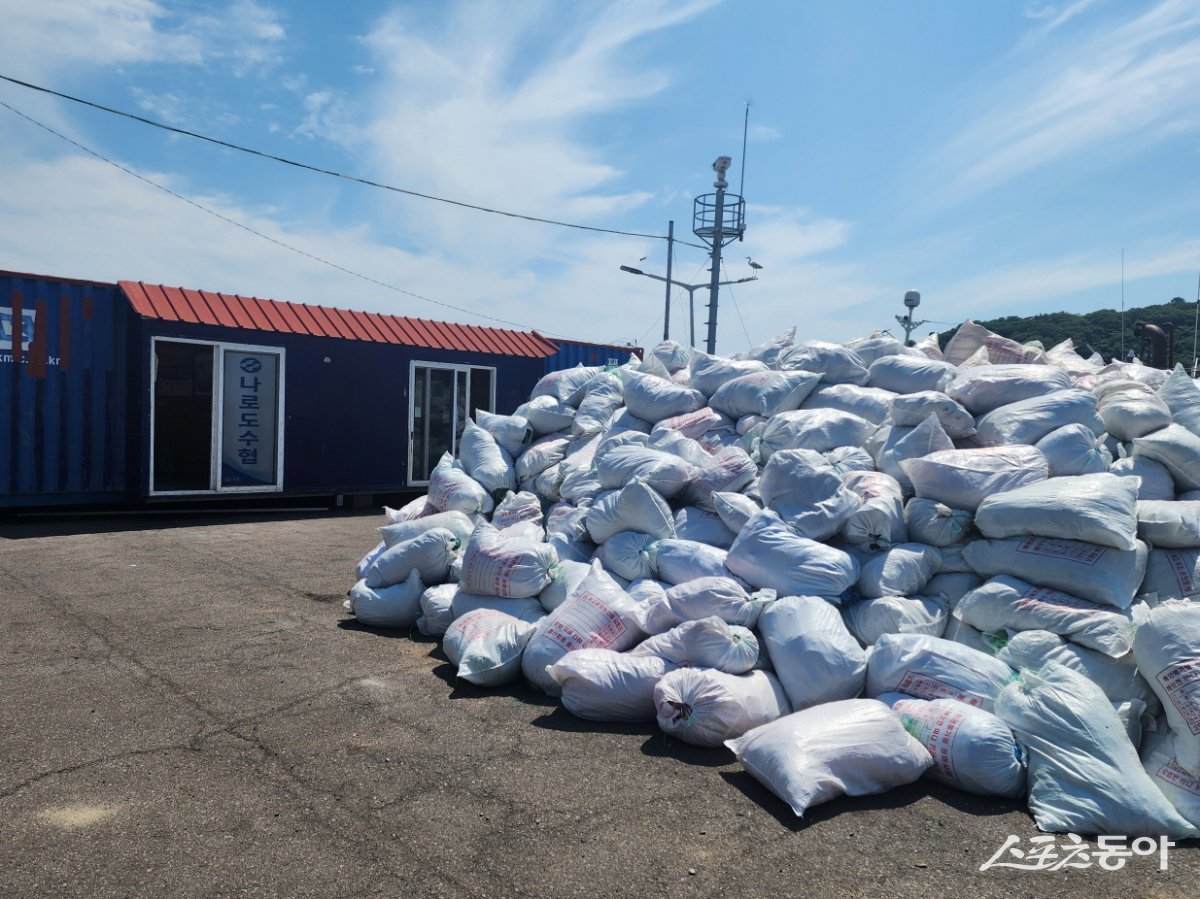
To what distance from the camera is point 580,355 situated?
1373 centimetres

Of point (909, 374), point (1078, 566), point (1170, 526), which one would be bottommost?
point (1078, 566)

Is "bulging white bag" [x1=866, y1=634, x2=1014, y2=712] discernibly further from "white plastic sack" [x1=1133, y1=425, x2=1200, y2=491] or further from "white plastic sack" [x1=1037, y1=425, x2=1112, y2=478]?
"white plastic sack" [x1=1133, y1=425, x2=1200, y2=491]

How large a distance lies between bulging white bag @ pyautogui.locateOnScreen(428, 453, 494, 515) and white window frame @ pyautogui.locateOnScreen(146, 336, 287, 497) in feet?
14.3

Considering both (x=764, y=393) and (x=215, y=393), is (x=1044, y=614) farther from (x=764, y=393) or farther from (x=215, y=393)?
(x=215, y=393)

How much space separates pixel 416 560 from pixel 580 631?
63.9 inches

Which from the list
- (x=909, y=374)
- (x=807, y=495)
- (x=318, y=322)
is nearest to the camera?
(x=807, y=495)

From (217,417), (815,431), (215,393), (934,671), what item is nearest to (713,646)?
(934,671)

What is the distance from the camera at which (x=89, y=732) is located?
10.7 ft

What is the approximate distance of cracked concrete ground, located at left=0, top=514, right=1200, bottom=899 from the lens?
2354 millimetres

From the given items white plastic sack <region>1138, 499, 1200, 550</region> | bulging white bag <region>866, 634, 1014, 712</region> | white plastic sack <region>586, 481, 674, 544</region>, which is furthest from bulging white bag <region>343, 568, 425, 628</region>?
white plastic sack <region>1138, 499, 1200, 550</region>

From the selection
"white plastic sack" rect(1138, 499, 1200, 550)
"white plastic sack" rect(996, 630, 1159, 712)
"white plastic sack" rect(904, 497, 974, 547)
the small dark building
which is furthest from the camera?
the small dark building

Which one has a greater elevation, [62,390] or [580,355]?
[580,355]

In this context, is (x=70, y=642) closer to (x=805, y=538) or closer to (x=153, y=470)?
(x=805, y=538)

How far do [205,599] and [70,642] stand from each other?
1.09 metres
